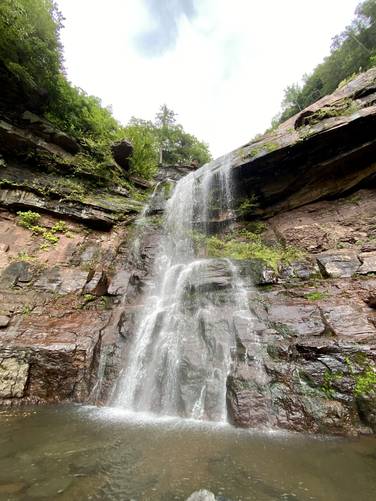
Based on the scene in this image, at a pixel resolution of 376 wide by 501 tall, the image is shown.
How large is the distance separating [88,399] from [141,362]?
1334mm

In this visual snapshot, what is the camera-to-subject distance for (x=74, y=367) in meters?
6.03

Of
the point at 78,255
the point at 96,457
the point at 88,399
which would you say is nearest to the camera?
the point at 96,457

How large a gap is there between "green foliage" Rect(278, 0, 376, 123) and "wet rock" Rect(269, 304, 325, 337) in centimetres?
1673

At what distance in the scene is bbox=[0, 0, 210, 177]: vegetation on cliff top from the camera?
9.39 metres

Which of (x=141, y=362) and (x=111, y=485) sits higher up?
(x=141, y=362)

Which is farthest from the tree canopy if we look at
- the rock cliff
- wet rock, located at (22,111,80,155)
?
wet rock, located at (22,111,80,155)

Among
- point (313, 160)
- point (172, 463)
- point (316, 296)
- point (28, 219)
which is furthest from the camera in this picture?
point (313, 160)

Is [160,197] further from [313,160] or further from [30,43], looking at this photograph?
[30,43]

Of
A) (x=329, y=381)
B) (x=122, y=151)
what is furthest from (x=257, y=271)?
(x=122, y=151)

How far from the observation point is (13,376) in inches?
223

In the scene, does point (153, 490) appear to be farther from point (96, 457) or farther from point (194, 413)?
point (194, 413)

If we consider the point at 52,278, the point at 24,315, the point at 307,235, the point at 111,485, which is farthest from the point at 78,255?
the point at 307,235

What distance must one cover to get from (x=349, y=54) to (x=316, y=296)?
65.0 ft

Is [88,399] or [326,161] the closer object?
[88,399]
